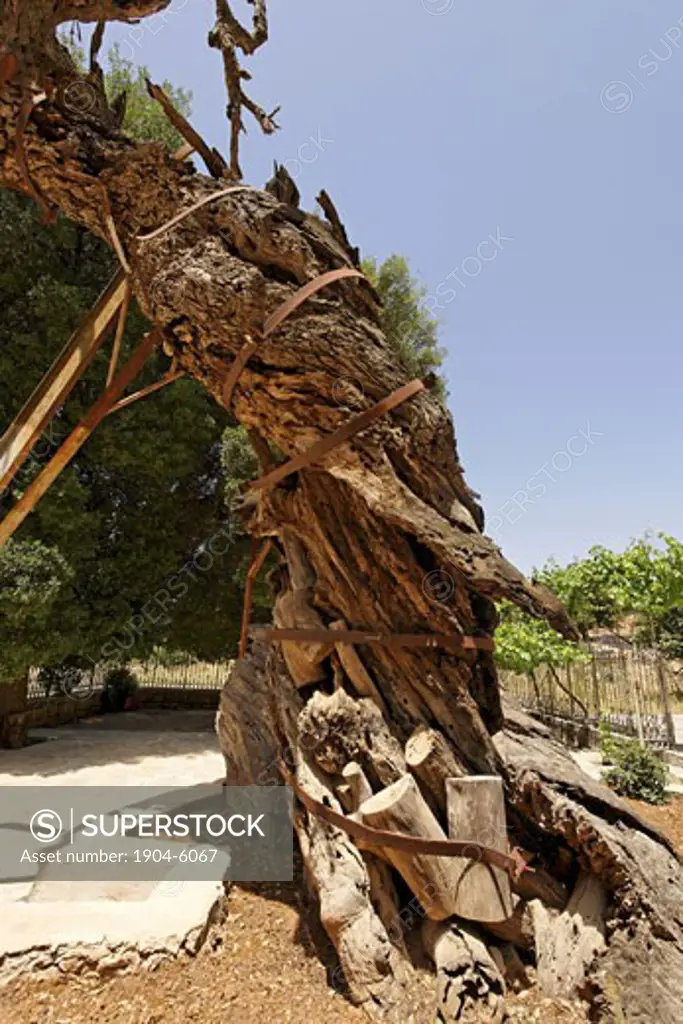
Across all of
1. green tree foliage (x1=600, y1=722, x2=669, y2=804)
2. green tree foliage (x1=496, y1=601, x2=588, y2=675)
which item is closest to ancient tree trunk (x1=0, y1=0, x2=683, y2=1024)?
green tree foliage (x1=600, y1=722, x2=669, y2=804)

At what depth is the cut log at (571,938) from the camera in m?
2.16

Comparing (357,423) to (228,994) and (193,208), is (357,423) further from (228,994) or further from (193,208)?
(228,994)

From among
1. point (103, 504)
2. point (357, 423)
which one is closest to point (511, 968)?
point (357, 423)

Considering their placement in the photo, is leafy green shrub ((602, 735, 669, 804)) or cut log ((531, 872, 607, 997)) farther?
leafy green shrub ((602, 735, 669, 804))

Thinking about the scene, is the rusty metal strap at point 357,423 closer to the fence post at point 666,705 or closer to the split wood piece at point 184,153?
the split wood piece at point 184,153

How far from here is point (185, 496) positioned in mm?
10914

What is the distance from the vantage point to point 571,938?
2246 mm

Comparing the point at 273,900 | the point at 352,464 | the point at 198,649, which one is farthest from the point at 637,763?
the point at 198,649

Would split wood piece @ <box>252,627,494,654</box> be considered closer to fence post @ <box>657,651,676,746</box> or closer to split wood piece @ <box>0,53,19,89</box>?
split wood piece @ <box>0,53,19,89</box>

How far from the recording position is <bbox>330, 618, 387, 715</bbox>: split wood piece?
262cm

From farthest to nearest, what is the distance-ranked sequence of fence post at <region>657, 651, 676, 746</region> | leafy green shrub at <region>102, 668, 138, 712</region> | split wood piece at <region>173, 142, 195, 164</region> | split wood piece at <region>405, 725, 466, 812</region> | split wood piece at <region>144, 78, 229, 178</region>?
leafy green shrub at <region>102, 668, 138, 712</region> → fence post at <region>657, 651, 676, 746</region> → split wood piece at <region>173, 142, 195, 164</region> → split wood piece at <region>144, 78, 229, 178</region> → split wood piece at <region>405, 725, 466, 812</region>

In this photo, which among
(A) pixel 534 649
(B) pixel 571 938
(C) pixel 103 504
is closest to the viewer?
(B) pixel 571 938

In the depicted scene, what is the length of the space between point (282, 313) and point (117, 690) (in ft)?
43.2

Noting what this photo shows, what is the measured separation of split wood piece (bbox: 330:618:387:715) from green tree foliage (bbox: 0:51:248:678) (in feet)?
19.1
